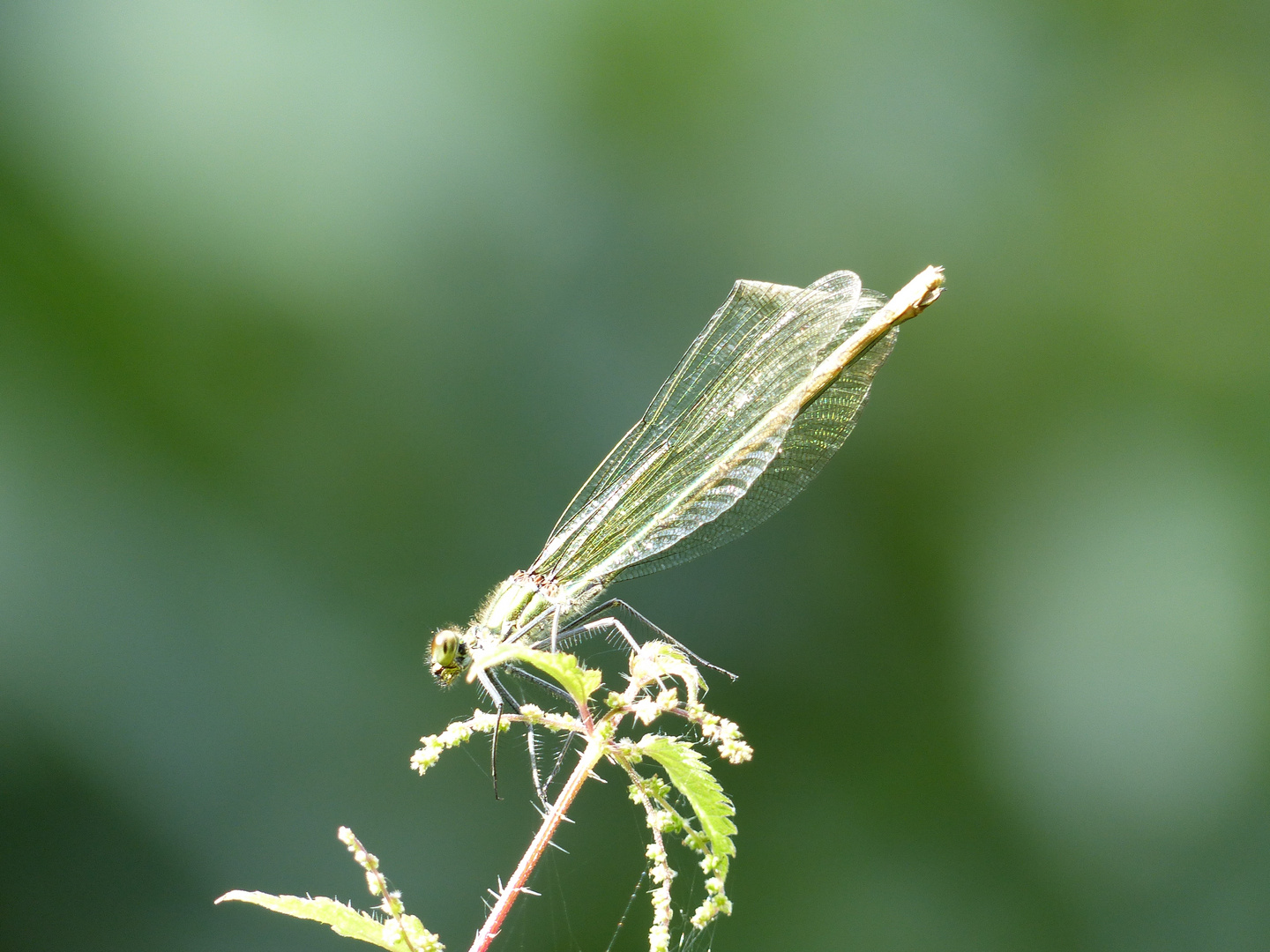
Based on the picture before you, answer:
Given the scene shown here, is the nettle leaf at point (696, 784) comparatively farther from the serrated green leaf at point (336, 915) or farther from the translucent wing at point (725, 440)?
the translucent wing at point (725, 440)

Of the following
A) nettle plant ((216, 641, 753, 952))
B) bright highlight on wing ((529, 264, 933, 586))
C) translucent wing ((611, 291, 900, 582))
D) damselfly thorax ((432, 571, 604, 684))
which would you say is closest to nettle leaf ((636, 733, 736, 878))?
nettle plant ((216, 641, 753, 952))

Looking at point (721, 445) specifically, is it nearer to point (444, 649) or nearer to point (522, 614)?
point (522, 614)

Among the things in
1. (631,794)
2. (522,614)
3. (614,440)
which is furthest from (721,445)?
(614,440)

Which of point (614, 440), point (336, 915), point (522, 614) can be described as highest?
point (614, 440)

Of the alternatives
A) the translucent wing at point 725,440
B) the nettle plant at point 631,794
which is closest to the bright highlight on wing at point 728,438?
the translucent wing at point 725,440

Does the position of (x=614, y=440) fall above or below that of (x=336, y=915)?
above
